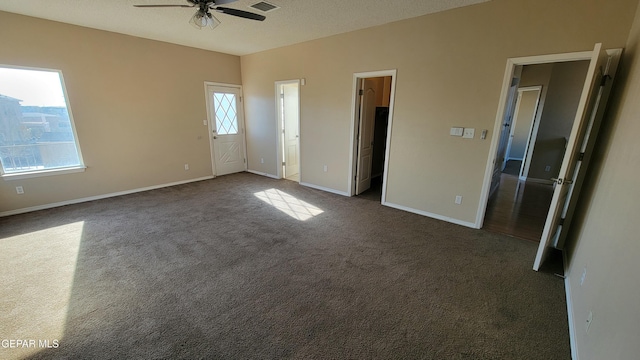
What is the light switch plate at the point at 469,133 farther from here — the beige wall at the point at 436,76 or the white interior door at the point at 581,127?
the white interior door at the point at 581,127

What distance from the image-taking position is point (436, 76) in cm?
331

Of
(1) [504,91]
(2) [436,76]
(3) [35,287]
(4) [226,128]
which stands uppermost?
(2) [436,76]

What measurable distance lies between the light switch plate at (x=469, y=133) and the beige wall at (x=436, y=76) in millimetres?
51

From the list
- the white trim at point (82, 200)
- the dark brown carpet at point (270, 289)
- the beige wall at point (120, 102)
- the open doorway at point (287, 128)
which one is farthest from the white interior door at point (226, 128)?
the dark brown carpet at point (270, 289)

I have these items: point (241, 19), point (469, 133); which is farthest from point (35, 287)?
point (469, 133)

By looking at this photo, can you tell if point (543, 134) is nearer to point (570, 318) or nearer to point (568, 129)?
point (568, 129)

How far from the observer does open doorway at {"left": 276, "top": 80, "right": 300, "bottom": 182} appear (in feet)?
17.8

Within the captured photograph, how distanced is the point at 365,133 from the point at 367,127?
128 mm

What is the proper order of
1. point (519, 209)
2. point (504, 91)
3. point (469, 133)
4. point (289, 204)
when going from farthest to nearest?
1. point (289, 204)
2. point (519, 209)
3. point (469, 133)
4. point (504, 91)

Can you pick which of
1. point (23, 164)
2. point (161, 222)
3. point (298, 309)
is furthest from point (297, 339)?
point (23, 164)

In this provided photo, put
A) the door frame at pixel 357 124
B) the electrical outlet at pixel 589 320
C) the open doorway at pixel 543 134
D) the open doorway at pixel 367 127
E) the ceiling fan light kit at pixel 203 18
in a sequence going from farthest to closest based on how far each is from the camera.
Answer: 1. the open doorway at pixel 543 134
2. the open doorway at pixel 367 127
3. the door frame at pixel 357 124
4. the ceiling fan light kit at pixel 203 18
5. the electrical outlet at pixel 589 320

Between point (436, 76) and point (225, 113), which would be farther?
point (225, 113)

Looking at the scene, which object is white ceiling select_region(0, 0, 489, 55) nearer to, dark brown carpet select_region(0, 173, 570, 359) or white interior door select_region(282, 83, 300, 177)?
white interior door select_region(282, 83, 300, 177)

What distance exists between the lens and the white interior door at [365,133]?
14.1 ft
